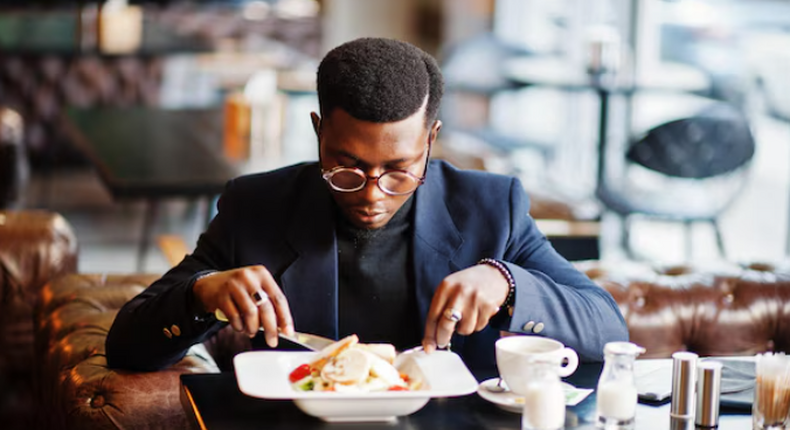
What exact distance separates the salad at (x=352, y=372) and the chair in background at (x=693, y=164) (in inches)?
132

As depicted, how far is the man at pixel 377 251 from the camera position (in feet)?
5.88

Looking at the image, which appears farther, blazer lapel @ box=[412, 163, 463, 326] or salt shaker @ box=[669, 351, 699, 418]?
blazer lapel @ box=[412, 163, 463, 326]

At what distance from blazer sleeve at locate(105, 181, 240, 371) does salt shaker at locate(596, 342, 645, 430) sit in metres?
0.66

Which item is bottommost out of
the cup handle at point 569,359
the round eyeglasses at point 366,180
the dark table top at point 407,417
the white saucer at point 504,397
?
the dark table top at point 407,417

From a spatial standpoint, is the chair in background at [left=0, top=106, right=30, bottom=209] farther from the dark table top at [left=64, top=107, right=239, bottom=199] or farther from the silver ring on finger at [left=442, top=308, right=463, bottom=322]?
the silver ring on finger at [left=442, top=308, right=463, bottom=322]

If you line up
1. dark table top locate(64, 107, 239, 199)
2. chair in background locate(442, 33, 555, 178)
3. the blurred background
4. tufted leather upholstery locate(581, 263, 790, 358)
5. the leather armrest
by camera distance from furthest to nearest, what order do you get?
chair in background locate(442, 33, 555, 178) < the blurred background < dark table top locate(64, 107, 239, 199) < the leather armrest < tufted leather upholstery locate(581, 263, 790, 358)

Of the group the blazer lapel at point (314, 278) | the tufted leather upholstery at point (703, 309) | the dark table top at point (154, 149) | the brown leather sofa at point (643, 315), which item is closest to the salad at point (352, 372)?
the blazer lapel at point (314, 278)

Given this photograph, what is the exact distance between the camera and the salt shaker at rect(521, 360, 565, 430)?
144cm

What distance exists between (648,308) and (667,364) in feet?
2.19

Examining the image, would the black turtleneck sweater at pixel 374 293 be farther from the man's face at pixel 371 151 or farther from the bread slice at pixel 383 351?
the bread slice at pixel 383 351

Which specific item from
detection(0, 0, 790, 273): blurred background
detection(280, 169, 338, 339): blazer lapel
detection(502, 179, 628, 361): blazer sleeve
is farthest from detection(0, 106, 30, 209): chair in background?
detection(502, 179, 628, 361): blazer sleeve

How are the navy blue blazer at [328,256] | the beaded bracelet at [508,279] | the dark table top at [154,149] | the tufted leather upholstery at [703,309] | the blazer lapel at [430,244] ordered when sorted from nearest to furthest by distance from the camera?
the beaded bracelet at [508,279], the navy blue blazer at [328,256], the blazer lapel at [430,244], the tufted leather upholstery at [703,309], the dark table top at [154,149]

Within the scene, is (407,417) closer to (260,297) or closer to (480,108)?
(260,297)

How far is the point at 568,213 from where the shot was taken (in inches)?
143
